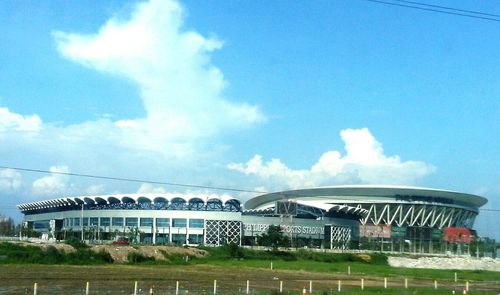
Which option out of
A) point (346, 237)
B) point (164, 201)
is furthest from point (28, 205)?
point (346, 237)

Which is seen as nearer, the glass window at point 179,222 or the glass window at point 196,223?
the glass window at point 196,223

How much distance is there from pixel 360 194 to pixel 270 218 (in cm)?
4019

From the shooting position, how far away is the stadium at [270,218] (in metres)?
139

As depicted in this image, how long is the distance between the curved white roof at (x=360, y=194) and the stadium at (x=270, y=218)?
0.28 meters

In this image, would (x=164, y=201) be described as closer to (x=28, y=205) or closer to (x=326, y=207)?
(x=326, y=207)

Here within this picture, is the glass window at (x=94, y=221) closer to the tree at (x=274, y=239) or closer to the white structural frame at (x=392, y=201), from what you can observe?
the white structural frame at (x=392, y=201)

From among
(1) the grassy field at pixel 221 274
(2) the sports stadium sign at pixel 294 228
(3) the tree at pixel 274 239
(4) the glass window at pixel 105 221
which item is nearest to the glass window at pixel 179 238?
(2) the sports stadium sign at pixel 294 228

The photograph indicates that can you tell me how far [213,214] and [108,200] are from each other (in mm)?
28039

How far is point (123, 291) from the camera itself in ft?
105

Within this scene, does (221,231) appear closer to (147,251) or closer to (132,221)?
(132,221)

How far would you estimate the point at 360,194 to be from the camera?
175500 millimetres

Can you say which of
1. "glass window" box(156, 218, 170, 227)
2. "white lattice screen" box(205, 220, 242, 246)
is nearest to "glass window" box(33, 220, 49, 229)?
"glass window" box(156, 218, 170, 227)

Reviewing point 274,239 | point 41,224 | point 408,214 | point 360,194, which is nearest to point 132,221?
point 274,239

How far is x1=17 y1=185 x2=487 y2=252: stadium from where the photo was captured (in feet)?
456
